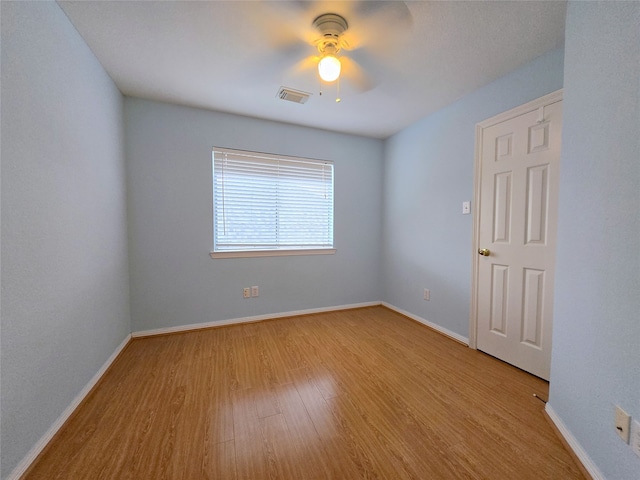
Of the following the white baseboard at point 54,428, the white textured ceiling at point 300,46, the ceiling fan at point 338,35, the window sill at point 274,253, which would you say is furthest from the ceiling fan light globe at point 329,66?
the white baseboard at point 54,428

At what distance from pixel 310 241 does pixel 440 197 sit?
1.62 m

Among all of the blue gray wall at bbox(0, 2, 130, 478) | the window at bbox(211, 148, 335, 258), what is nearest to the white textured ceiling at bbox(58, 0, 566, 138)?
the blue gray wall at bbox(0, 2, 130, 478)

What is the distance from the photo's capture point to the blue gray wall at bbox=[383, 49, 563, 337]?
202 centimetres

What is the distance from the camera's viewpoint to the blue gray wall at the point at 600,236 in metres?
0.92

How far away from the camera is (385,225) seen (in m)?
3.52

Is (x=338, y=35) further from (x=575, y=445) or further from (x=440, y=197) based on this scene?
(x=575, y=445)

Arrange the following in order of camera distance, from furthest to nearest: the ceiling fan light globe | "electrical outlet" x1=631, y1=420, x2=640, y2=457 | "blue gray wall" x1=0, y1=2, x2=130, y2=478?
the ceiling fan light globe → "blue gray wall" x1=0, y1=2, x2=130, y2=478 → "electrical outlet" x1=631, y1=420, x2=640, y2=457

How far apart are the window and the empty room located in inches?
1.1

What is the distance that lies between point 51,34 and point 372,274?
356cm

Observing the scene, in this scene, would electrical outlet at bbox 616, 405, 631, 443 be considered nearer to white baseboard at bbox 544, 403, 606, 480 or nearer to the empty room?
the empty room

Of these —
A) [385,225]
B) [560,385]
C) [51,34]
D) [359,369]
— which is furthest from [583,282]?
[51,34]

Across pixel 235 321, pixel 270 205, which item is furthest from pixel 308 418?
pixel 270 205

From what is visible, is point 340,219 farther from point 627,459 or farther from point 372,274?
point 627,459

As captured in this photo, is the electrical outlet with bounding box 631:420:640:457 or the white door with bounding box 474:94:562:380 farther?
the white door with bounding box 474:94:562:380
